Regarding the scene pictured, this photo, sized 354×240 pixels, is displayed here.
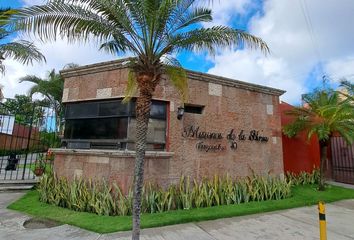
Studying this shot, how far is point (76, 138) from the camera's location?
31.9 feet

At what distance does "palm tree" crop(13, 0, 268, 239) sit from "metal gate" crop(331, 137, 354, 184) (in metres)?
13.1

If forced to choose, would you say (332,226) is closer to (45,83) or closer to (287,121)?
(287,121)

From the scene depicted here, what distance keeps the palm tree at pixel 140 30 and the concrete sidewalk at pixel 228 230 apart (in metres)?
1.63

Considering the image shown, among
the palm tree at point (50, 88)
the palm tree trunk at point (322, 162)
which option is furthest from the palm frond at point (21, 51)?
the palm tree trunk at point (322, 162)

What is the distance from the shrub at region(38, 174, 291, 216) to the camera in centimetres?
777

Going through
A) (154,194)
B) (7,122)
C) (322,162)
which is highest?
(7,122)

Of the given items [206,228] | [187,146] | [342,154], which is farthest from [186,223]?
[342,154]

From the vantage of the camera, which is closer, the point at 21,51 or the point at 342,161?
the point at 21,51

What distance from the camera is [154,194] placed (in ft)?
26.5

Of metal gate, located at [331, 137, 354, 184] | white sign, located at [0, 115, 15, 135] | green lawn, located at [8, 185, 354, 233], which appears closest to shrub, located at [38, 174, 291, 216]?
green lawn, located at [8, 185, 354, 233]

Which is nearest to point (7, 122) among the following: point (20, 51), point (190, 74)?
point (20, 51)

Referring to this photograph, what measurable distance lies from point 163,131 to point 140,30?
4486mm

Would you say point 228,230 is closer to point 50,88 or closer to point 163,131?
point 163,131

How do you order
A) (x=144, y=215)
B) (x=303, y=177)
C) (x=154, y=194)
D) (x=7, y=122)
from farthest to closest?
1. (x=303, y=177)
2. (x=7, y=122)
3. (x=154, y=194)
4. (x=144, y=215)
